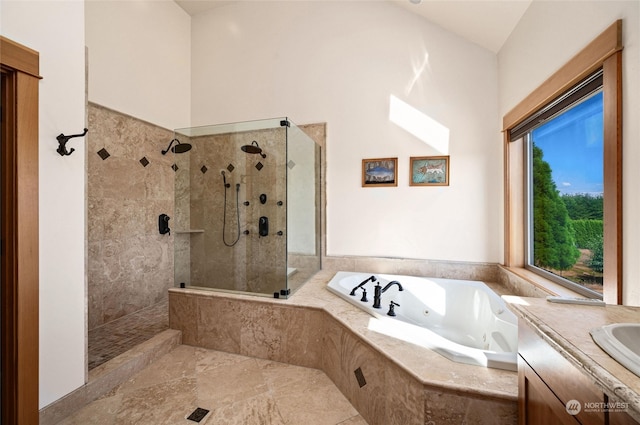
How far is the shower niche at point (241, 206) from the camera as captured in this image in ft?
7.89

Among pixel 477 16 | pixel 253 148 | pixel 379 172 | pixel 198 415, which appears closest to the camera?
pixel 198 415

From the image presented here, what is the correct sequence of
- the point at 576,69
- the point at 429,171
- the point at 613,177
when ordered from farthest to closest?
the point at 429,171 → the point at 576,69 → the point at 613,177

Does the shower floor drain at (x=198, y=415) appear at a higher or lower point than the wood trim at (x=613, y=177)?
lower

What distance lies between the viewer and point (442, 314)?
222cm

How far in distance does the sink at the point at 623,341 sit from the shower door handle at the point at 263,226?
7.27ft

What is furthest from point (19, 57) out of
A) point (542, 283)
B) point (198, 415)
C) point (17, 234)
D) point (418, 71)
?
point (542, 283)

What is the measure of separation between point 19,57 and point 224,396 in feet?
6.92

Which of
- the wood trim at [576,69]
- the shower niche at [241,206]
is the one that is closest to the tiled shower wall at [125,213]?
the shower niche at [241,206]

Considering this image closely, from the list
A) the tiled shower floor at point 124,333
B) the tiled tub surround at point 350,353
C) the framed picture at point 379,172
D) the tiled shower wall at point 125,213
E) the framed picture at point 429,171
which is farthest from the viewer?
the framed picture at point 379,172

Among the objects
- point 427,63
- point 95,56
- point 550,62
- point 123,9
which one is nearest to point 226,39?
point 123,9

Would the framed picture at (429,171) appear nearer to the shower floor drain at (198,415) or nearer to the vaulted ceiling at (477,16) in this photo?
the vaulted ceiling at (477,16)

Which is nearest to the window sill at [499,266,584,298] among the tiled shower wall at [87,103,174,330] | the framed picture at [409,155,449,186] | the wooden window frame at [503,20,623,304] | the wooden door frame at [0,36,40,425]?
the wooden window frame at [503,20,623,304]

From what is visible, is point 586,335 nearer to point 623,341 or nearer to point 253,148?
point 623,341

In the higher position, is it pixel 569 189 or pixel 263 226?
pixel 569 189
